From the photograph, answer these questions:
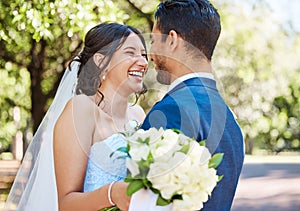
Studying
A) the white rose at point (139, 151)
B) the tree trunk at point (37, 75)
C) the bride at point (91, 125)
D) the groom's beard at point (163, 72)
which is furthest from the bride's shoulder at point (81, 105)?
the tree trunk at point (37, 75)

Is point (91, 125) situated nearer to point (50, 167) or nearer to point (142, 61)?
point (142, 61)

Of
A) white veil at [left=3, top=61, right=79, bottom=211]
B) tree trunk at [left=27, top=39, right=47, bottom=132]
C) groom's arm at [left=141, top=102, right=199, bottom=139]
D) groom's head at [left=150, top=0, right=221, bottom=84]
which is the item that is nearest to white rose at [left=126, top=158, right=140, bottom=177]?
groom's arm at [left=141, top=102, right=199, bottom=139]

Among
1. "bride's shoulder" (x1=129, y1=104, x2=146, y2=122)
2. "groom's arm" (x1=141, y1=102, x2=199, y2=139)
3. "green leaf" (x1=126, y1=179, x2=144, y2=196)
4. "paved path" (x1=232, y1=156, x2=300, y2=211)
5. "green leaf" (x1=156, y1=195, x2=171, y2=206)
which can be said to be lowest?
"paved path" (x1=232, y1=156, x2=300, y2=211)

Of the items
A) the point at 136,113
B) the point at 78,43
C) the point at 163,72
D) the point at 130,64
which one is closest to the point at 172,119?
the point at 163,72

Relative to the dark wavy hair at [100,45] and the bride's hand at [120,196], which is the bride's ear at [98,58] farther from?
the bride's hand at [120,196]

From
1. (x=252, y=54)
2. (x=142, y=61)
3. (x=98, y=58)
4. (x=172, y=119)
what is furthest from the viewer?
(x=252, y=54)

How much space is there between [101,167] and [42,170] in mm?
754

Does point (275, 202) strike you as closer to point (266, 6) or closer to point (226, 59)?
point (226, 59)

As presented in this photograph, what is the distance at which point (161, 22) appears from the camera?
269 centimetres

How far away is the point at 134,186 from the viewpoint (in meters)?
2.28

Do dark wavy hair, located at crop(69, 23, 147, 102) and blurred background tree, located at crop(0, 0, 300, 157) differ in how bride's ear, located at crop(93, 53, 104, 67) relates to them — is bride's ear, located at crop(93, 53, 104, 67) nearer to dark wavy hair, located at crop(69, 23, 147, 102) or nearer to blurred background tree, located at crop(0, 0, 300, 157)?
Answer: dark wavy hair, located at crop(69, 23, 147, 102)

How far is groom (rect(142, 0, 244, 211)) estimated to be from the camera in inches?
101

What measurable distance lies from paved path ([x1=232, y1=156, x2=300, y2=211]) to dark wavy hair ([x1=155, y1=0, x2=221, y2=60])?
12284 mm

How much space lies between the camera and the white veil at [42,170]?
3.80 meters
